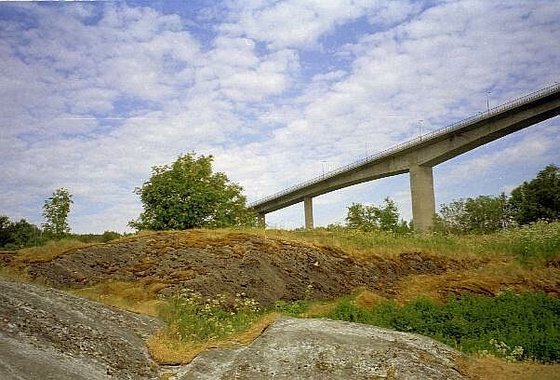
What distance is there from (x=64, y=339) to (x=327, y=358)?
5244 millimetres

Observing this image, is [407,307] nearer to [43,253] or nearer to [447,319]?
[447,319]

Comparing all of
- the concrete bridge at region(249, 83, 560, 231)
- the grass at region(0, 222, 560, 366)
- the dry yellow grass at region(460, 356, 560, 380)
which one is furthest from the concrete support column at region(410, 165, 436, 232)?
the dry yellow grass at region(460, 356, 560, 380)

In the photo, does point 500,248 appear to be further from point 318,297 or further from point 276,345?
point 276,345

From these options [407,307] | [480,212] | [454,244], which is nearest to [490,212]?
[480,212]

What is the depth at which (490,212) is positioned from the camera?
67.6 metres

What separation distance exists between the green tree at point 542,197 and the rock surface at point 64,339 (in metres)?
54.1

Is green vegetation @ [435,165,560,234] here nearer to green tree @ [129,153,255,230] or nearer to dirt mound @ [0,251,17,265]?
green tree @ [129,153,255,230]

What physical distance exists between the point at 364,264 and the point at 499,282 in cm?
579

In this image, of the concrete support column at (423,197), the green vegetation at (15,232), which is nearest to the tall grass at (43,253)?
the green vegetation at (15,232)

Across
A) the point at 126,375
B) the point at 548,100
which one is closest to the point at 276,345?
the point at 126,375

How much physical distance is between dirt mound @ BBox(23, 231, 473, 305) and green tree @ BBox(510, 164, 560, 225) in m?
39.8

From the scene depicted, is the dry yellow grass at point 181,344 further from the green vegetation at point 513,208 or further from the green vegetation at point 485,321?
the green vegetation at point 513,208

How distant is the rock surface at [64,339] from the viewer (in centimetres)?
825

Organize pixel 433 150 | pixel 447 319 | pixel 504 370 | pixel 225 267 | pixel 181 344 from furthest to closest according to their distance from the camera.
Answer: pixel 433 150 → pixel 225 267 → pixel 447 319 → pixel 181 344 → pixel 504 370
